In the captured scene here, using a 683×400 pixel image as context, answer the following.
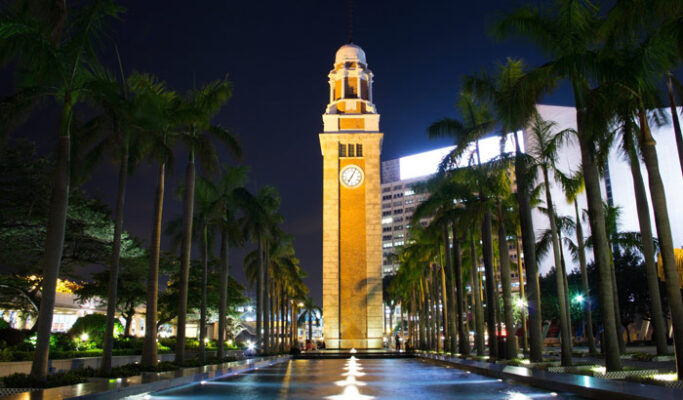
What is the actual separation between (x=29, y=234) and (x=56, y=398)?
15316 mm

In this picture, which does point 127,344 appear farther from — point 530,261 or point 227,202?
point 530,261

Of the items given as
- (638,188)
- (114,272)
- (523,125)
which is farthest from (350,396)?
(523,125)

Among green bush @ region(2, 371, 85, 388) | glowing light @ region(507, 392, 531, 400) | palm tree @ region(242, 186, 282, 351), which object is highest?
palm tree @ region(242, 186, 282, 351)

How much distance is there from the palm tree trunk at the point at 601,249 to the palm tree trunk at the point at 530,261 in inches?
213

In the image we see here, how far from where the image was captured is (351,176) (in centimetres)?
5988

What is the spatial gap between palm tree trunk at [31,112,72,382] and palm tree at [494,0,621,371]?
463 inches

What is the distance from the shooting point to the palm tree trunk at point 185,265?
22.2 m

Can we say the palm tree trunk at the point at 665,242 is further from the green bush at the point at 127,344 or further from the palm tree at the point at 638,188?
the green bush at the point at 127,344

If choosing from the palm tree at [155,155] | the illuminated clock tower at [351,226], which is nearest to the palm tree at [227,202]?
the palm tree at [155,155]

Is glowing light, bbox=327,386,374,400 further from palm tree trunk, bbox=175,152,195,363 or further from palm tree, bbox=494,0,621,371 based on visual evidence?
palm tree trunk, bbox=175,152,195,363

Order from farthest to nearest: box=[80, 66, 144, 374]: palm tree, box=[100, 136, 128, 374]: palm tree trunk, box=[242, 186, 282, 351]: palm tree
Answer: box=[242, 186, 282, 351]: palm tree
box=[100, 136, 128, 374]: palm tree trunk
box=[80, 66, 144, 374]: palm tree

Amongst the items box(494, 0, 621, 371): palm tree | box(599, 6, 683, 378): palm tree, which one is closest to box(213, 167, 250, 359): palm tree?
box(494, 0, 621, 371): palm tree

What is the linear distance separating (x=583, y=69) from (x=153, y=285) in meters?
14.2

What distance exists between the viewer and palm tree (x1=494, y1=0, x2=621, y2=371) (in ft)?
47.7
